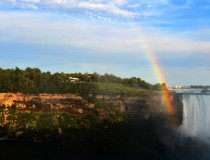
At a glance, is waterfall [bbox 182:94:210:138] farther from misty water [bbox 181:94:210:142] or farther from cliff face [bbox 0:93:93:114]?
cliff face [bbox 0:93:93:114]

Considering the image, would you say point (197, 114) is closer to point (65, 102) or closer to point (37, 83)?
point (65, 102)

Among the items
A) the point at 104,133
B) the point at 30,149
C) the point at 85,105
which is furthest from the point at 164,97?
the point at 30,149

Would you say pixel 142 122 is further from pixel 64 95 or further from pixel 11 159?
pixel 11 159

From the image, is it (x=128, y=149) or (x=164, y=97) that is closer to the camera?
(x=128, y=149)

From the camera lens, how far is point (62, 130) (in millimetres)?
117938

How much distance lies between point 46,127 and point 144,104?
2950cm

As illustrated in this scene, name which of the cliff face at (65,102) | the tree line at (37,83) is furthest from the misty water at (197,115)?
the tree line at (37,83)

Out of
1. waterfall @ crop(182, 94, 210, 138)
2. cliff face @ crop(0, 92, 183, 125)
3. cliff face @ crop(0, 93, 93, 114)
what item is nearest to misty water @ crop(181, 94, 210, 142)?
waterfall @ crop(182, 94, 210, 138)

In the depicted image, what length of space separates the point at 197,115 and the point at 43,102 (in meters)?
51.7

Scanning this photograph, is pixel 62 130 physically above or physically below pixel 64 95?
below

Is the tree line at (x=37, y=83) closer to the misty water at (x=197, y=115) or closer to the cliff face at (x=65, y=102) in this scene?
the cliff face at (x=65, y=102)

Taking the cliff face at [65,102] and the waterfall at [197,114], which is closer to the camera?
the waterfall at [197,114]

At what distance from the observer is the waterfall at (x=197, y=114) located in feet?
341

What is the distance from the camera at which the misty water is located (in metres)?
104
